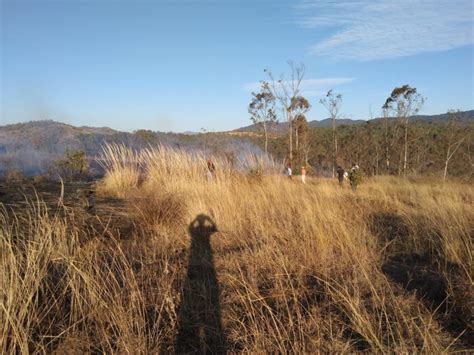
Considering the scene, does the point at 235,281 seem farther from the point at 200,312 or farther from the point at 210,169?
the point at 210,169

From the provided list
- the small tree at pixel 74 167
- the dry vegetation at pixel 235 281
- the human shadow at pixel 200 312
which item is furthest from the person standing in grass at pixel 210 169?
the small tree at pixel 74 167

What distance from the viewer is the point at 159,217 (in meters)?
4.11

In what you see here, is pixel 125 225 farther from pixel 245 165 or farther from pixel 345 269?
pixel 245 165

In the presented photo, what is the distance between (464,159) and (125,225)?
42017 mm

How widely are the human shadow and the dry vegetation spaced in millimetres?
Answer: 11

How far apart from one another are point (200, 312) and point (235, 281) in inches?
19.1

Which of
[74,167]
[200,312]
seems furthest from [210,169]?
[74,167]

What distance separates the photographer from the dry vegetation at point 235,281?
1.70 m

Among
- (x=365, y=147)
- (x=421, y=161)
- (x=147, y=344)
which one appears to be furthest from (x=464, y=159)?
(x=147, y=344)

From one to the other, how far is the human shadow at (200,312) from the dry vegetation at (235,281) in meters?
0.01

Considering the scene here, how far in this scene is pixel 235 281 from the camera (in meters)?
2.46

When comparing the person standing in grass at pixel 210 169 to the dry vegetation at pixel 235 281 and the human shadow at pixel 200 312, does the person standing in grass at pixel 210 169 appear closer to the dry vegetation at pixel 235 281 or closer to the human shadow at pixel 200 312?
the dry vegetation at pixel 235 281

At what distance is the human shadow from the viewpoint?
1.76 m

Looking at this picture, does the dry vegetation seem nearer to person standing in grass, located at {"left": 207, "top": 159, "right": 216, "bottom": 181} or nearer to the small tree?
person standing in grass, located at {"left": 207, "top": 159, "right": 216, "bottom": 181}
